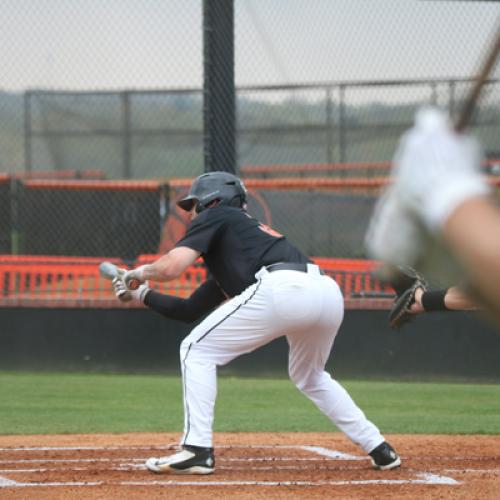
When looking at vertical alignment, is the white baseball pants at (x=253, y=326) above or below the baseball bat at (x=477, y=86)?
below

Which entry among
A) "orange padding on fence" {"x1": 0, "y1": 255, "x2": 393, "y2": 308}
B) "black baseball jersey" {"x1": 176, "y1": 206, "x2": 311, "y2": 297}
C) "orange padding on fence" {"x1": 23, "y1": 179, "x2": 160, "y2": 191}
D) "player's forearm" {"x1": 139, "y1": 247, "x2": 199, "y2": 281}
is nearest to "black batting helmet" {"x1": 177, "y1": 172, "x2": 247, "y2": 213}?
"black baseball jersey" {"x1": 176, "y1": 206, "x2": 311, "y2": 297}

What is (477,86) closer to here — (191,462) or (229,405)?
(191,462)

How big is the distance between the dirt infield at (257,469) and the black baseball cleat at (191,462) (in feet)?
0.17

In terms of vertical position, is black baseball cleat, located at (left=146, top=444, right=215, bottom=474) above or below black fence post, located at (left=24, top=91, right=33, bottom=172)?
below

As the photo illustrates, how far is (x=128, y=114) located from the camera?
52.6 ft

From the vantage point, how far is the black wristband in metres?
6.28

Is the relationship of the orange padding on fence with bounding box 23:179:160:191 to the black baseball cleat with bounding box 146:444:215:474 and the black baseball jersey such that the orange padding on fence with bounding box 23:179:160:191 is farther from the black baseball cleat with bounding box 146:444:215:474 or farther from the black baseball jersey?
the black baseball cleat with bounding box 146:444:215:474

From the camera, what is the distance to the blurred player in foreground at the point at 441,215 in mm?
2025

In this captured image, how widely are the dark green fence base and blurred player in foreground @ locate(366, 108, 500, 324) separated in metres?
8.04

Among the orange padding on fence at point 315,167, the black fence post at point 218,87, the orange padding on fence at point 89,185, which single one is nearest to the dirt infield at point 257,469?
the black fence post at point 218,87

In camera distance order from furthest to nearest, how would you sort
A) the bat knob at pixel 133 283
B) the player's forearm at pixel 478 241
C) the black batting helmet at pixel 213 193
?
the black batting helmet at pixel 213 193, the bat knob at pixel 133 283, the player's forearm at pixel 478 241

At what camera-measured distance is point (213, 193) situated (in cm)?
579

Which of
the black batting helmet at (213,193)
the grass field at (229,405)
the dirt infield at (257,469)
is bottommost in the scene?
the grass field at (229,405)

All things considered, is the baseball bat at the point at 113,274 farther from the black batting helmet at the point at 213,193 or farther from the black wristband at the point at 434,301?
the black wristband at the point at 434,301
